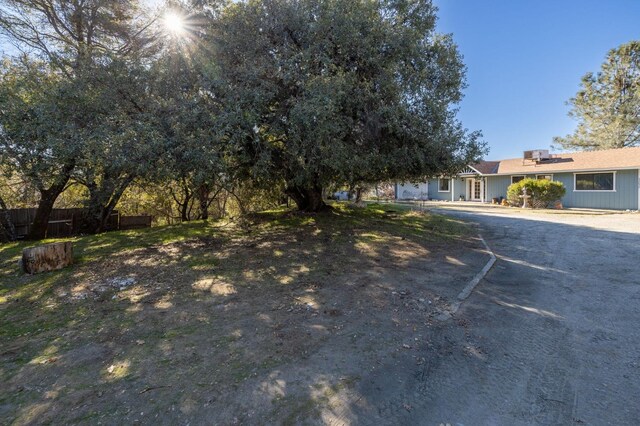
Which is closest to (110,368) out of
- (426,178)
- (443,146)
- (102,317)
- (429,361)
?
(102,317)

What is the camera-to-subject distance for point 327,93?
19.8ft

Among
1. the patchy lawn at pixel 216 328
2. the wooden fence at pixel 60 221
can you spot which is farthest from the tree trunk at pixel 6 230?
the patchy lawn at pixel 216 328

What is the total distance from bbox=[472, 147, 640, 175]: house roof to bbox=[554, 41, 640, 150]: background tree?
10.3m

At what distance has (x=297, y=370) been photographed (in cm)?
303

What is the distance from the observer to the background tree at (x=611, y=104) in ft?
90.8

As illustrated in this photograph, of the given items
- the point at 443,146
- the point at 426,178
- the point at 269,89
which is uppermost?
the point at 269,89

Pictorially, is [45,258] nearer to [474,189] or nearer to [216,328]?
[216,328]

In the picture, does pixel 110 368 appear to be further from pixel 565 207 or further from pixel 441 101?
pixel 565 207

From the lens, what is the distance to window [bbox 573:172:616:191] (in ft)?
60.9

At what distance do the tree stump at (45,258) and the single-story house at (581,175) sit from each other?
1306 centimetres

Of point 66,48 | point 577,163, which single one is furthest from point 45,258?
point 577,163

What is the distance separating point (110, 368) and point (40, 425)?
74 cm

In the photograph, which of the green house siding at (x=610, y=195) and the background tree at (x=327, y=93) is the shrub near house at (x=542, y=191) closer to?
the green house siding at (x=610, y=195)

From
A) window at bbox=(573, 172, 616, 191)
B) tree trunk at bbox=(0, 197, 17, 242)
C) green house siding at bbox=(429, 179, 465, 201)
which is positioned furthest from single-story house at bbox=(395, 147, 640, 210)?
tree trunk at bbox=(0, 197, 17, 242)
